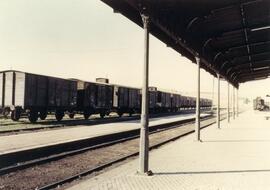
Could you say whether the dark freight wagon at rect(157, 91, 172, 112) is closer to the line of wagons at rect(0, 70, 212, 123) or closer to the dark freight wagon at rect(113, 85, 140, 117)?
the dark freight wagon at rect(113, 85, 140, 117)

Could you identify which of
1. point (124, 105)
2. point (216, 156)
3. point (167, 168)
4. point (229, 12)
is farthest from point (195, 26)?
point (124, 105)

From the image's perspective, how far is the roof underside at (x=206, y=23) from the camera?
9828 millimetres

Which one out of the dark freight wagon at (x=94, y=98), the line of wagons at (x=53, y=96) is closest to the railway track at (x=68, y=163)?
the line of wagons at (x=53, y=96)

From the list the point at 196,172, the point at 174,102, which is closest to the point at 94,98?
the point at 196,172

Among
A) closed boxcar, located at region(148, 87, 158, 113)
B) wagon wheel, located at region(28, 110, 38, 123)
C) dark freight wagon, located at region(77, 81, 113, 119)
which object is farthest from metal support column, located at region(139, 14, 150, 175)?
closed boxcar, located at region(148, 87, 158, 113)

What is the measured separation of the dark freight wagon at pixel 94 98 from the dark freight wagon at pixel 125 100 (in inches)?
36.0

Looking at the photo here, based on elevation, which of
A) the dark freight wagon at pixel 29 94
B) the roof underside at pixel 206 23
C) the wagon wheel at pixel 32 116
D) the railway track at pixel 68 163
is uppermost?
the roof underside at pixel 206 23

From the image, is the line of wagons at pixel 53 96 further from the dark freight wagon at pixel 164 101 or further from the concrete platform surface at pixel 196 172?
the concrete platform surface at pixel 196 172

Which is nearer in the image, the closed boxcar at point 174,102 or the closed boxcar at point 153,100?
the closed boxcar at point 153,100

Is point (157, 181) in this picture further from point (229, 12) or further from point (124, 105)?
point (124, 105)

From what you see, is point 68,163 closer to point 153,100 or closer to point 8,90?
point 8,90

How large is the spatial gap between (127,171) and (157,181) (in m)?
1.61

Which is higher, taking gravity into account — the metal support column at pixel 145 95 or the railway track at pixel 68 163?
the metal support column at pixel 145 95

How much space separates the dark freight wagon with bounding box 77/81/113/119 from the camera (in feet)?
109
